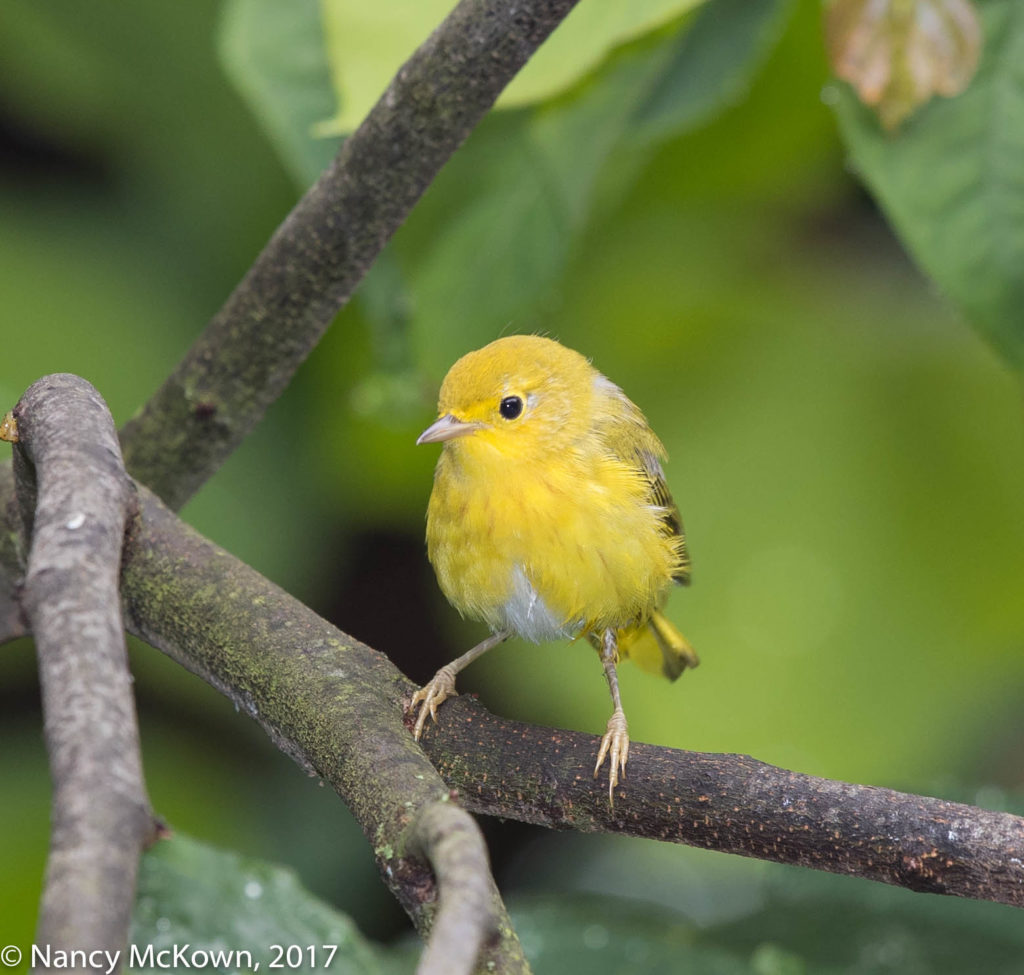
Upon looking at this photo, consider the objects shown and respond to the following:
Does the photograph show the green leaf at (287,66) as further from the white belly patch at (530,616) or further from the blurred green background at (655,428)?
the white belly patch at (530,616)

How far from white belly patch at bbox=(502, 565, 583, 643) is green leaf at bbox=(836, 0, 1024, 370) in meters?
0.74

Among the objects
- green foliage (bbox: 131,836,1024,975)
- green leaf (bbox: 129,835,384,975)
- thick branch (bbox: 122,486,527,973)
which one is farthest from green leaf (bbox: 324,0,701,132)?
green foliage (bbox: 131,836,1024,975)

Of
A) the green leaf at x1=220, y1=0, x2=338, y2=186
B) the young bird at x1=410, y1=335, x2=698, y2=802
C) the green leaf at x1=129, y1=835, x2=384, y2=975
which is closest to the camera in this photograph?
the green leaf at x1=129, y1=835, x2=384, y2=975

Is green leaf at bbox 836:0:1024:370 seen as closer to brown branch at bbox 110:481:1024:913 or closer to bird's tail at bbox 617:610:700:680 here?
bird's tail at bbox 617:610:700:680

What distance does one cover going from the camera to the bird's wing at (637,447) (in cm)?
188

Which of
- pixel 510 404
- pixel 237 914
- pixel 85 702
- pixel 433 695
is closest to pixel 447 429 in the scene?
pixel 510 404

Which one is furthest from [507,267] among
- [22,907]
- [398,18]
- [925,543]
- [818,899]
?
[22,907]

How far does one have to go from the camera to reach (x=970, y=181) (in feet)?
5.88

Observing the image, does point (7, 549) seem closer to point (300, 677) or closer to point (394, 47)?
point (300, 677)

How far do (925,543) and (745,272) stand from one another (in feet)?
2.26

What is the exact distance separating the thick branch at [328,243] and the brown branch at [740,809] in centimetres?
65

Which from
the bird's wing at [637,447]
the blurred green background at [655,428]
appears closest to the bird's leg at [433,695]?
the bird's wing at [637,447]

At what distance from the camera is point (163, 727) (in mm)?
2377

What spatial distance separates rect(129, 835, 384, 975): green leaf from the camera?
61.9 inches
